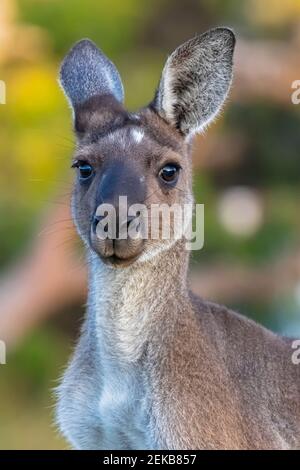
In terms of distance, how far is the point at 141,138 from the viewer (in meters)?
6.18

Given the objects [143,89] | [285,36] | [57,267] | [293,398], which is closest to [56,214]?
[57,267]

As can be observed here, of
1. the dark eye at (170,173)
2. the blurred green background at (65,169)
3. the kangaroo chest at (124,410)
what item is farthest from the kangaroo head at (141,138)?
the blurred green background at (65,169)

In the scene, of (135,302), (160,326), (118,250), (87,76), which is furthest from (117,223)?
(87,76)

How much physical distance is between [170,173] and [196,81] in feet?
1.79

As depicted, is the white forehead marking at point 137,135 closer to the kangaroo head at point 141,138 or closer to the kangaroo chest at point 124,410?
the kangaroo head at point 141,138

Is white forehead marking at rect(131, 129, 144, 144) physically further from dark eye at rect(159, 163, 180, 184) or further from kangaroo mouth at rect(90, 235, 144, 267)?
kangaroo mouth at rect(90, 235, 144, 267)

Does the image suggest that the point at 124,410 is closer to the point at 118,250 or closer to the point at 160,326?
the point at 160,326

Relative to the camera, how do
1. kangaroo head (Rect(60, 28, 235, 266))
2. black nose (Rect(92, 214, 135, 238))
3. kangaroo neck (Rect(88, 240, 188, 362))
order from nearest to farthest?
black nose (Rect(92, 214, 135, 238)), kangaroo head (Rect(60, 28, 235, 266)), kangaroo neck (Rect(88, 240, 188, 362))

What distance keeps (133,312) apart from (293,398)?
0.96m

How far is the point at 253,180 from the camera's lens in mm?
20531

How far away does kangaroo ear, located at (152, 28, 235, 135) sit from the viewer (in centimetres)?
632

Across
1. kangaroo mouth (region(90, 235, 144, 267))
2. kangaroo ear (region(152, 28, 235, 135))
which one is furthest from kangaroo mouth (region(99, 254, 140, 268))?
kangaroo ear (region(152, 28, 235, 135))

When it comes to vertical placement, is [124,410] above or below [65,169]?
below

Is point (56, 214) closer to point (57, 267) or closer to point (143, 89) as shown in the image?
point (57, 267)
